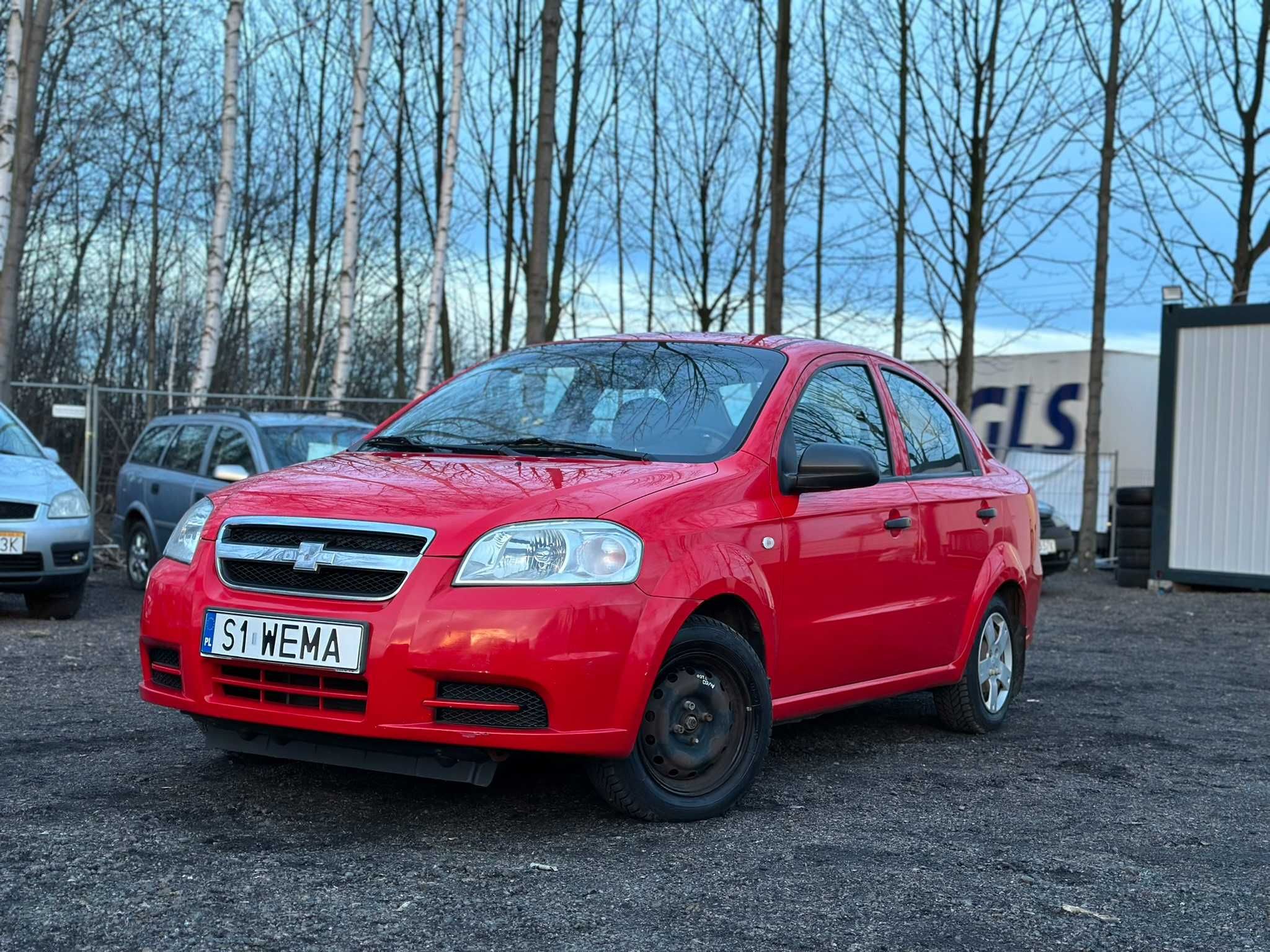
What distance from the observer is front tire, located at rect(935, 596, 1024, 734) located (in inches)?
260

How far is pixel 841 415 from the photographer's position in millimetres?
5871

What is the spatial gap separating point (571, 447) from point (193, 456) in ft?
28.0

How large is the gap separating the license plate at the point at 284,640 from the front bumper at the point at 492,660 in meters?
0.03

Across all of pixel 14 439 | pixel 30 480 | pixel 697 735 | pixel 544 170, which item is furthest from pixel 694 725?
pixel 544 170

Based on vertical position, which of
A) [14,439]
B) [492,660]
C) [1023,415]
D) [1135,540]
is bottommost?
[1135,540]

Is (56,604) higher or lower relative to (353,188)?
lower

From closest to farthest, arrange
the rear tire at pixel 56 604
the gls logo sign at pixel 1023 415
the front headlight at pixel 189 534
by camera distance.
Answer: the front headlight at pixel 189 534 < the rear tire at pixel 56 604 < the gls logo sign at pixel 1023 415

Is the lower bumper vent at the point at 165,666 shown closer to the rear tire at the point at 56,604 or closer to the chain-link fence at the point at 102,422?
the rear tire at the point at 56,604

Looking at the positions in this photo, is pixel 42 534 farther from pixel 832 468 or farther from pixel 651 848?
pixel 651 848

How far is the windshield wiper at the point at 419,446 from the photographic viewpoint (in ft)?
17.3

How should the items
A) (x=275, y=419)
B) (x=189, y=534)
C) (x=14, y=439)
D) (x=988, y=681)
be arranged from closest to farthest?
(x=189, y=534) < (x=988, y=681) < (x=14, y=439) < (x=275, y=419)

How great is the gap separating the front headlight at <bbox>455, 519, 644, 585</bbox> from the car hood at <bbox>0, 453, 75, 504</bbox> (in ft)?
22.1

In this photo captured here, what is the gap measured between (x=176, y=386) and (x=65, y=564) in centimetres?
2948

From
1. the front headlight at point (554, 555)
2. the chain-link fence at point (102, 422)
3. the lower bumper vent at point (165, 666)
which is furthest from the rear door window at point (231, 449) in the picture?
the front headlight at point (554, 555)
